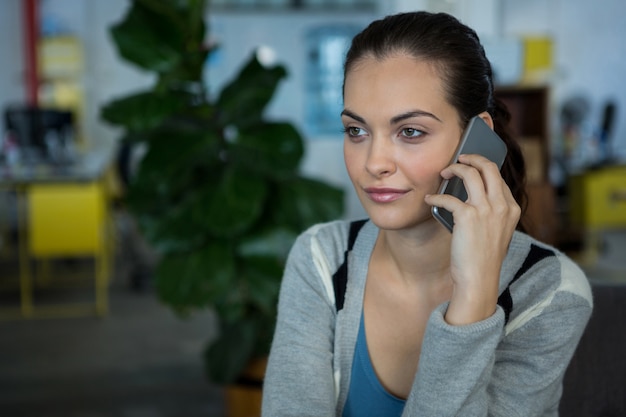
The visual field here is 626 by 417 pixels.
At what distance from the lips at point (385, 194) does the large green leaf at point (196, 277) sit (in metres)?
1.59

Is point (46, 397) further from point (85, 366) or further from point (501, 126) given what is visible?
point (501, 126)

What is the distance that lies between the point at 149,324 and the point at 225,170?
2.63 metres

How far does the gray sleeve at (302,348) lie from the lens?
120cm

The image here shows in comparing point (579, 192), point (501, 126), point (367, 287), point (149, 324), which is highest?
point (501, 126)

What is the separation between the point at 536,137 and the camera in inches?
192

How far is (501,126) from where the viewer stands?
1272 millimetres

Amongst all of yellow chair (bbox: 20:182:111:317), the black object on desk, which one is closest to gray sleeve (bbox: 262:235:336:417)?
yellow chair (bbox: 20:182:111:317)

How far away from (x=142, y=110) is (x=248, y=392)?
1105 mm

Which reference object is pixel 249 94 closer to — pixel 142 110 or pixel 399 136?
pixel 142 110

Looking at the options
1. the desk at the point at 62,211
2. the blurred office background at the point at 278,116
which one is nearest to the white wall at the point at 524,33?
the blurred office background at the point at 278,116

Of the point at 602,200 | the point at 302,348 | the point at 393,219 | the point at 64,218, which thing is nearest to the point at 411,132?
the point at 393,219

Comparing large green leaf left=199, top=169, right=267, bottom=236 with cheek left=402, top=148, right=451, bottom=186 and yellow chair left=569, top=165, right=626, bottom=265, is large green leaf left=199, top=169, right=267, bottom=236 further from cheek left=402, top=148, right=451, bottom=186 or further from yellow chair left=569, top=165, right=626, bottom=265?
yellow chair left=569, top=165, right=626, bottom=265

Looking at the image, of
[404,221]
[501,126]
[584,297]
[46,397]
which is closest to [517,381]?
[584,297]

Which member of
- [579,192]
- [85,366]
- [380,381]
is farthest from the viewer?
[579,192]
